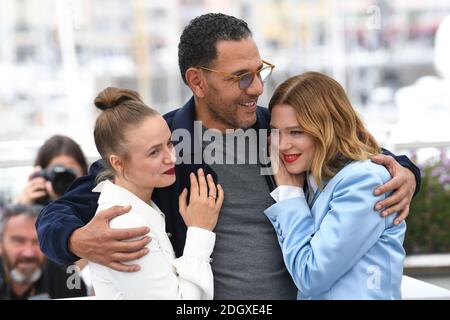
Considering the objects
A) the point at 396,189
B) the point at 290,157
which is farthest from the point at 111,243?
the point at 396,189

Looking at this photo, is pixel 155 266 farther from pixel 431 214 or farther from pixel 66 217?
pixel 431 214

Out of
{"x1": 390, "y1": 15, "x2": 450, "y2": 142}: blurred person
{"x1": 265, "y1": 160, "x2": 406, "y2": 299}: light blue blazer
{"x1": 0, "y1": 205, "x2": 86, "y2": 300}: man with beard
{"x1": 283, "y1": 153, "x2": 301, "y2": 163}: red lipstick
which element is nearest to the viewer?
{"x1": 265, "y1": 160, "x2": 406, "y2": 299}: light blue blazer

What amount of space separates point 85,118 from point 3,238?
298 cm

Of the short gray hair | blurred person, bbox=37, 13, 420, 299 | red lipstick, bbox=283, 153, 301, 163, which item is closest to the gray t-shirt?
blurred person, bbox=37, 13, 420, 299

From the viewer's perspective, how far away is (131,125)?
1252 mm

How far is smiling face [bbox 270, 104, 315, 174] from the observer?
129 centimetres

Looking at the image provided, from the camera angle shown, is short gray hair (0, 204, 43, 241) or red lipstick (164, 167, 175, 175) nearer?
red lipstick (164, 167, 175, 175)

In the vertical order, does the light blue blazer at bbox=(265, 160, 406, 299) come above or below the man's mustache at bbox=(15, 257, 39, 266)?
above

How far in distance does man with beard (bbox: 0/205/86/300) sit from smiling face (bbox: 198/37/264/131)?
106cm

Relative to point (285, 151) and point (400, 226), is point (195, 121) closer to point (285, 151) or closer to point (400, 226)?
point (285, 151)

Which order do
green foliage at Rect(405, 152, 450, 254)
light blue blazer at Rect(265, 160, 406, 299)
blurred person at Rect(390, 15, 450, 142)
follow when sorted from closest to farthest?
light blue blazer at Rect(265, 160, 406, 299), green foliage at Rect(405, 152, 450, 254), blurred person at Rect(390, 15, 450, 142)

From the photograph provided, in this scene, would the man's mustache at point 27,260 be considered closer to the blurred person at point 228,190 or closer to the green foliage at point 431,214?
the blurred person at point 228,190

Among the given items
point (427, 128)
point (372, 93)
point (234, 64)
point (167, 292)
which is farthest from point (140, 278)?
point (372, 93)

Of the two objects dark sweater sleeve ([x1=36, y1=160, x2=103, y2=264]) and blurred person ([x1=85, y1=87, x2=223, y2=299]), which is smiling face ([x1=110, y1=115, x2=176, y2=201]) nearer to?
blurred person ([x1=85, y1=87, x2=223, y2=299])
